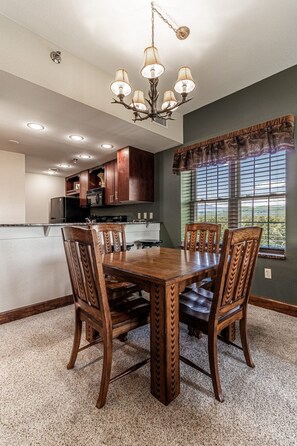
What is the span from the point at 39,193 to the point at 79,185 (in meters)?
1.34

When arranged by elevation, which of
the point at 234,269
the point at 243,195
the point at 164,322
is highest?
the point at 243,195

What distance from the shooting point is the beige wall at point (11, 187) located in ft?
13.3

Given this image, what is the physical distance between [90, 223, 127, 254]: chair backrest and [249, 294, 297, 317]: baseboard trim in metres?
1.85

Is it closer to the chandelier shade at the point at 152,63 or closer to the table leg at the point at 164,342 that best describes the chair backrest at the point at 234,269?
the table leg at the point at 164,342

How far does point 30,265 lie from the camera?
254cm

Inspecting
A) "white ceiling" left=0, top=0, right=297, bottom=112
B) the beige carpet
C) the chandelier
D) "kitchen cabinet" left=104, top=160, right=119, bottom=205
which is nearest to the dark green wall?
"white ceiling" left=0, top=0, right=297, bottom=112

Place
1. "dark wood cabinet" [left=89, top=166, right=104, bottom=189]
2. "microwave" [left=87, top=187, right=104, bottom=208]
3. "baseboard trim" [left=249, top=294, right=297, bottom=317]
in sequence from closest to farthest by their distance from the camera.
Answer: "baseboard trim" [left=249, top=294, right=297, bottom=317] → "microwave" [left=87, top=187, right=104, bottom=208] → "dark wood cabinet" [left=89, top=166, right=104, bottom=189]

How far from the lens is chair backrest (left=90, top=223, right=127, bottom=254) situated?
231 cm

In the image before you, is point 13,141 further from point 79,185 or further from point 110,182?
point 79,185

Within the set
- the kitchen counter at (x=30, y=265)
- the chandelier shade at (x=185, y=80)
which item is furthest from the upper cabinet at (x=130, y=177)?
the chandelier shade at (x=185, y=80)

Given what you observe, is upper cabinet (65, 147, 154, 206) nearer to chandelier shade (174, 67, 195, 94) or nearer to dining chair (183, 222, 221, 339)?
dining chair (183, 222, 221, 339)

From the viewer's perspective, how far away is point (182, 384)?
1.43m

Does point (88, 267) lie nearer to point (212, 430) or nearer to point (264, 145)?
point (212, 430)

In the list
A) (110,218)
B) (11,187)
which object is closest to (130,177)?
(110,218)
